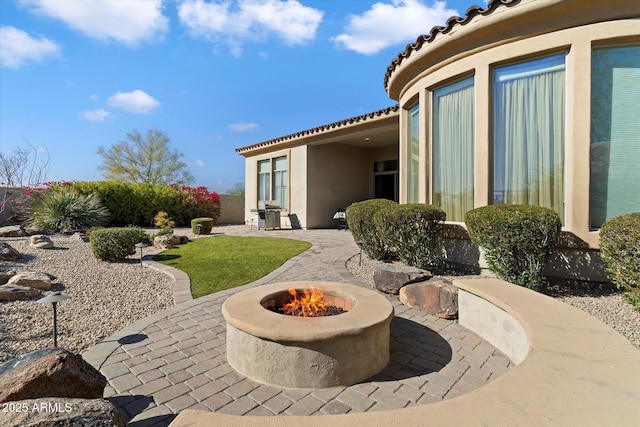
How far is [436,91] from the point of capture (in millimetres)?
7160

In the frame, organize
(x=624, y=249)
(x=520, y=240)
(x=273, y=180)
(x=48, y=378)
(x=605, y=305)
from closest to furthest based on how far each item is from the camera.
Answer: (x=48, y=378)
(x=624, y=249)
(x=605, y=305)
(x=520, y=240)
(x=273, y=180)

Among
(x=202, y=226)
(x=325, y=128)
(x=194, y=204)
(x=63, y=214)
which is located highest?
(x=325, y=128)

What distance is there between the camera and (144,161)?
3147cm

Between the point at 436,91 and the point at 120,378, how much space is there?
7.49 m

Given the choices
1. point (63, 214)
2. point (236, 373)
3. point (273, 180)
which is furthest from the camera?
point (273, 180)

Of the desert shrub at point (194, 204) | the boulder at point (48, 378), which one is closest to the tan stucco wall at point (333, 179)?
the desert shrub at point (194, 204)

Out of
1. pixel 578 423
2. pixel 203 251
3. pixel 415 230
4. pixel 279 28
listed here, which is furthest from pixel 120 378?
pixel 279 28

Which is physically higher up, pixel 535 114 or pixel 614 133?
pixel 535 114

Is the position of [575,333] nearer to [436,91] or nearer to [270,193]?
[436,91]

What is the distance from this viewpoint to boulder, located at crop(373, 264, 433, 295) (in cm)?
Answer: 501

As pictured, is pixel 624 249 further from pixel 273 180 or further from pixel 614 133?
pixel 273 180

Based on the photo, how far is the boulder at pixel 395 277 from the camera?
5012 millimetres

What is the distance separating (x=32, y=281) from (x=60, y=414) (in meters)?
5.21

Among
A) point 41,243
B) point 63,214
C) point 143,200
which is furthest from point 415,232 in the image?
point 143,200
